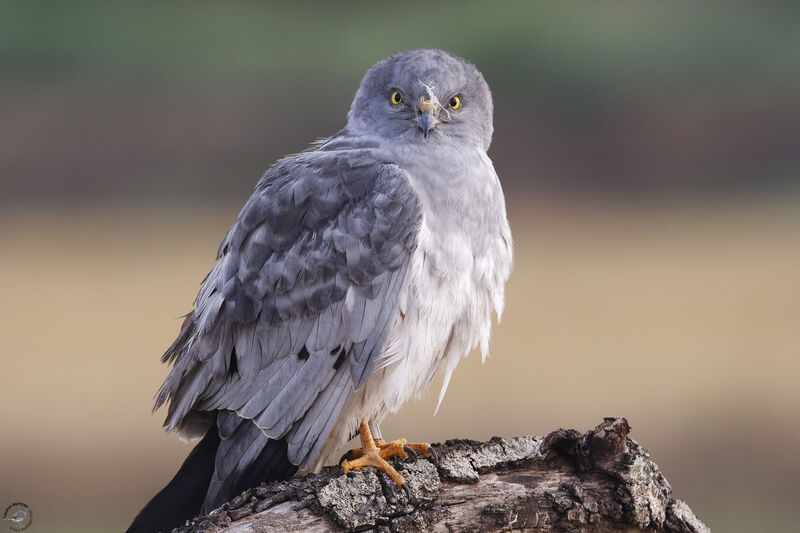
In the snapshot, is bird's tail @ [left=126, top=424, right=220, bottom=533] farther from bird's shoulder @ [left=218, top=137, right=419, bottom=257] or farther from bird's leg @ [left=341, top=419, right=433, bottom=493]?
bird's shoulder @ [left=218, top=137, right=419, bottom=257]

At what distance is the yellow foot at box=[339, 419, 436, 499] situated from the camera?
7.02 feet

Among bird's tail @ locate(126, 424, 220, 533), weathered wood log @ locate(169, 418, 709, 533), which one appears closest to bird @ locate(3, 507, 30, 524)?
bird's tail @ locate(126, 424, 220, 533)

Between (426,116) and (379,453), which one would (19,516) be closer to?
(379,453)

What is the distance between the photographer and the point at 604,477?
2.12 metres

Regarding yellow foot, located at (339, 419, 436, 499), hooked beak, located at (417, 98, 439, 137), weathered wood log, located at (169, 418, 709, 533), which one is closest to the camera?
weathered wood log, located at (169, 418, 709, 533)

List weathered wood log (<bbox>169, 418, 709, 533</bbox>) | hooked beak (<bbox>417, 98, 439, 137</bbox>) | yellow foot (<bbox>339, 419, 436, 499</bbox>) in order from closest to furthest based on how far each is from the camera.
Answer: weathered wood log (<bbox>169, 418, 709, 533</bbox>) < yellow foot (<bbox>339, 419, 436, 499</bbox>) < hooked beak (<bbox>417, 98, 439, 137</bbox>)

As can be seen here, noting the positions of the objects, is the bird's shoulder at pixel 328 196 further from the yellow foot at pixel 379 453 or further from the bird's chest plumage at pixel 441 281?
the yellow foot at pixel 379 453

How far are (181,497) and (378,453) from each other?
54cm

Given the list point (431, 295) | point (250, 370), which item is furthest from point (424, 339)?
point (250, 370)

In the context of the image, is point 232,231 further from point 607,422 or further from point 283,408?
point 607,422

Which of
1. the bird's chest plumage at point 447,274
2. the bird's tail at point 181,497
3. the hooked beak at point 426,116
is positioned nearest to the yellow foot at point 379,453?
the bird's chest plumage at point 447,274

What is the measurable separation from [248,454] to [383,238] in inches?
26.2

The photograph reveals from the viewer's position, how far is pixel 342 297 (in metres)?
2.21

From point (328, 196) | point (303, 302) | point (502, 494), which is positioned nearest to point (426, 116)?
point (328, 196)
